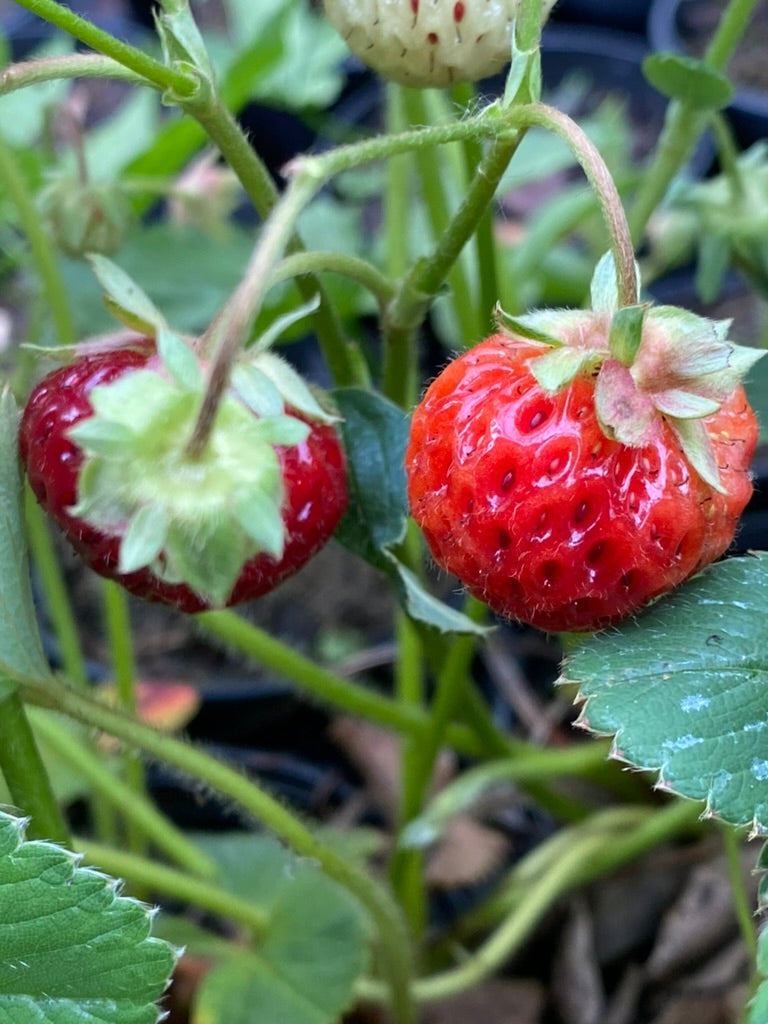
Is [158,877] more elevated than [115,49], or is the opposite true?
[115,49]

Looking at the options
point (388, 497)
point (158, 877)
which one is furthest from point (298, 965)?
point (388, 497)

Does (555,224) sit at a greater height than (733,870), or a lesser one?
greater

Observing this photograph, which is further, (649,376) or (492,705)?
(492,705)

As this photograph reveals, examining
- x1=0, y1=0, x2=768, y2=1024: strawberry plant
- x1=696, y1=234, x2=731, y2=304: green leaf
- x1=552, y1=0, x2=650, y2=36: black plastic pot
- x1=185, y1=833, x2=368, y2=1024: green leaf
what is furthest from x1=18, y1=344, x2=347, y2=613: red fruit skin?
x1=552, y1=0, x2=650, y2=36: black plastic pot

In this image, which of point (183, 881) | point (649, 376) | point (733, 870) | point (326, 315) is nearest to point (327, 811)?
point (183, 881)

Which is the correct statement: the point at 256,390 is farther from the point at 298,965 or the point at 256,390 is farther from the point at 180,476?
the point at 298,965

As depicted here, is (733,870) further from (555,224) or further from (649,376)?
(555,224)

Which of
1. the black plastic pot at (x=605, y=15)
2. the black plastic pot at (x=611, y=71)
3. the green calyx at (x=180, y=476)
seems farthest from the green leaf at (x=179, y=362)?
the black plastic pot at (x=605, y=15)
